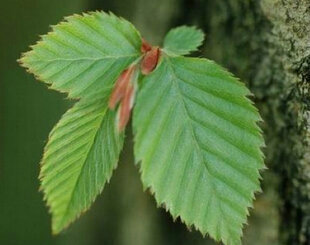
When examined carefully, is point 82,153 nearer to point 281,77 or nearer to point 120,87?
point 120,87

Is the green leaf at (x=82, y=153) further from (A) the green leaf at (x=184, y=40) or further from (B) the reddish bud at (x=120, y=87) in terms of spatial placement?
(A) the green leaf at (x=184, y=40)

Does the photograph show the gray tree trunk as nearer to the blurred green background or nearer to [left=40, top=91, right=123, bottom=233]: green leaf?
the blurred green background

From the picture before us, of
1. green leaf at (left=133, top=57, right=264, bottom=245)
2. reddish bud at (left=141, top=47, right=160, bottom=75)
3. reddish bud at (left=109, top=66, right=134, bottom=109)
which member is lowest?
green leaf at (left=133, top=57, right=264, bottom=245)

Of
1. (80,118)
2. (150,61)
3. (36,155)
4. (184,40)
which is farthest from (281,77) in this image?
(36,155)

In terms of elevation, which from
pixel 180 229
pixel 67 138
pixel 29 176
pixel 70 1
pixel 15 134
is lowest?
pixel 180 229

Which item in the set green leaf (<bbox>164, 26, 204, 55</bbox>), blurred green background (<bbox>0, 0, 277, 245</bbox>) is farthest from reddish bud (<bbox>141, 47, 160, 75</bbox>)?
blurred green background (<bbox>0, 0, 277, 245</bbox>)

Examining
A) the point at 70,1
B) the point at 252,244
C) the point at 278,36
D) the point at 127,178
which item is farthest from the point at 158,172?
the point at 70,1

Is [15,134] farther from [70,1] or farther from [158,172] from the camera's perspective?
[158,172]
